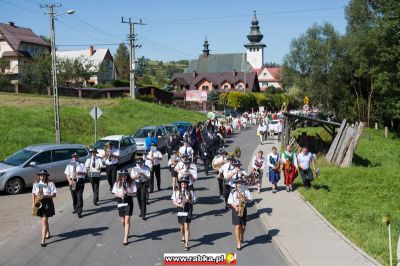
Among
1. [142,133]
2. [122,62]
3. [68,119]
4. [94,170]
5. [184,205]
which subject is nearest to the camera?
[184,205]

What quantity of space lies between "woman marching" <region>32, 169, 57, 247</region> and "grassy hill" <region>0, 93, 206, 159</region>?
14806mm

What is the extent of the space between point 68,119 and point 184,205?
26.1m

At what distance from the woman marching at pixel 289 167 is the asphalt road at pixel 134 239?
9.57 feet

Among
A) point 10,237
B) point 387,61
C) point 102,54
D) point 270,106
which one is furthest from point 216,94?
point 10,237

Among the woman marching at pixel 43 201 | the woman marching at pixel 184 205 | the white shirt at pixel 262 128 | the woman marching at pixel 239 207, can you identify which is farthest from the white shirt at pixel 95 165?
the white shirt at pixel 262 128

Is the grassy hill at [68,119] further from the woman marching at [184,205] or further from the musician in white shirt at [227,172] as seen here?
the woman marching at [184,205]

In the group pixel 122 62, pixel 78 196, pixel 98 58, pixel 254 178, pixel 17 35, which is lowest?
pixel 254 178

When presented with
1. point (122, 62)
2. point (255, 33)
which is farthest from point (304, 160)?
point (255, 33)

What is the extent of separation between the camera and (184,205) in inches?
430

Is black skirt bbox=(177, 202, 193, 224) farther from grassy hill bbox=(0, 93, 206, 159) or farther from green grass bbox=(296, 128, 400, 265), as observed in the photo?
grassy hill bbox=(0, 93, 206, 159)

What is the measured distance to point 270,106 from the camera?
297ft

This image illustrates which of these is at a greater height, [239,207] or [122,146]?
[239,207]

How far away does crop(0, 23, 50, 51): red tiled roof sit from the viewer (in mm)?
74875

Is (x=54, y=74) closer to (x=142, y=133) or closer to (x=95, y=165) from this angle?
(x=142, y=133)
